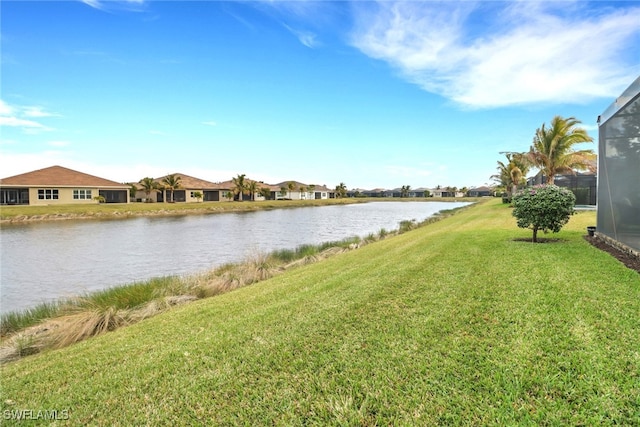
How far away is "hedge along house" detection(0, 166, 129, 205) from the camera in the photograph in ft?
143

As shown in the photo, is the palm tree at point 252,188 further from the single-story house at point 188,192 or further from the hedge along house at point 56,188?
the hedge along house at point 56,188

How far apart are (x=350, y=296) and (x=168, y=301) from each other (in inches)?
192

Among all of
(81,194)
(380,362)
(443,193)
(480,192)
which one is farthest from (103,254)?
(443,193)

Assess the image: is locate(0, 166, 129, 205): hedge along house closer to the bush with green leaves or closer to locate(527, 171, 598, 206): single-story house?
Result: the bush with green leaves

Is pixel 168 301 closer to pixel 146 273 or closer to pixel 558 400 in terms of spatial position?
pixel 146 273

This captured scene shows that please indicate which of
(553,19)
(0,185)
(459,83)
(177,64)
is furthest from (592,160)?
(0,185)

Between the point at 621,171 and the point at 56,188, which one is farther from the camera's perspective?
the point at 56,188

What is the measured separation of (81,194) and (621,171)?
5578 cm

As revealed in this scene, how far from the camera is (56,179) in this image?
153 feet

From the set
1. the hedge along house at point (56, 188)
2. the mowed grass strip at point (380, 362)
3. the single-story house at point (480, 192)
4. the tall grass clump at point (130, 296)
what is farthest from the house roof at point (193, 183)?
the single-story house at point (480, 192)

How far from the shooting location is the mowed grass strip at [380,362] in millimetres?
2859

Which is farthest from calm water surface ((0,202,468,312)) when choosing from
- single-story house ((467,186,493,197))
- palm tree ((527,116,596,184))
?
single-story house ((467,186,493,197))

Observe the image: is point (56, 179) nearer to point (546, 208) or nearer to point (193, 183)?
point (193, 183)

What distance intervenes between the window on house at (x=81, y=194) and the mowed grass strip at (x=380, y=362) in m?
50.9
